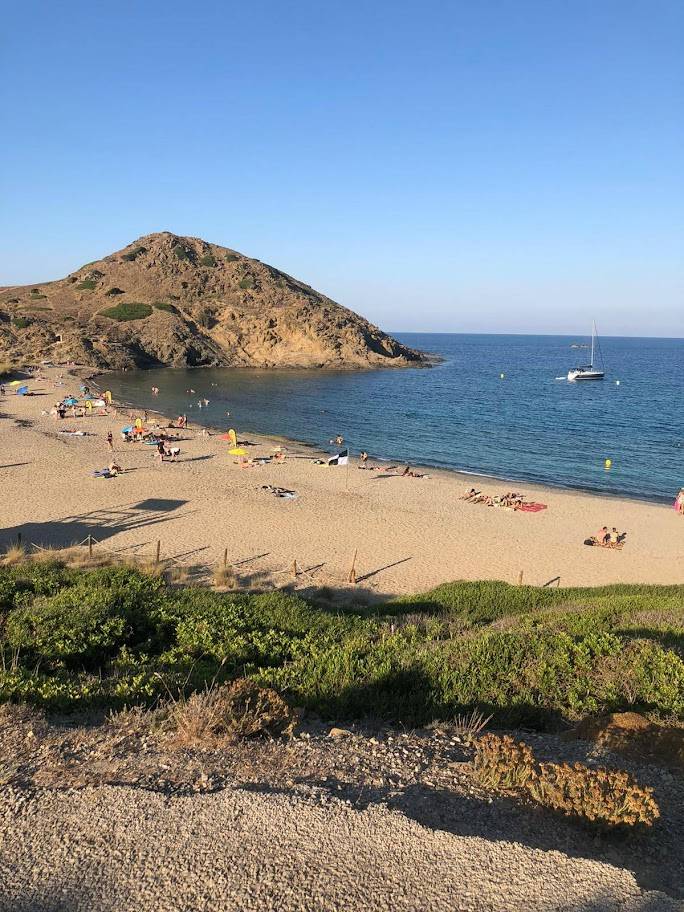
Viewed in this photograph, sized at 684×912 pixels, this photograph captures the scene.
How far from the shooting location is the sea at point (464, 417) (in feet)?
115

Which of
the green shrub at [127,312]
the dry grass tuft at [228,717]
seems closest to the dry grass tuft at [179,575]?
the dry grass tuft at [228,717]

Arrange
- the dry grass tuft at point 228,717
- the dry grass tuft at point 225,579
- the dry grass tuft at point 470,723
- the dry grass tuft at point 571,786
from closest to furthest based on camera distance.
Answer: the dry grass tuft at point 571,786 < the dry grass tuft at point 228,717 < the dry grass tuft at point 470,723 < the dry grass tuft at point 225,579

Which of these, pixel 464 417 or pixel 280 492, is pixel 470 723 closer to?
pixel 280 492

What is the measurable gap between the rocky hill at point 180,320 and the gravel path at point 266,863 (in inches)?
3012

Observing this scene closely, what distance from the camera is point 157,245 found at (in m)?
105

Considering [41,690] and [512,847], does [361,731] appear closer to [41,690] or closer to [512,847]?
[512,847]

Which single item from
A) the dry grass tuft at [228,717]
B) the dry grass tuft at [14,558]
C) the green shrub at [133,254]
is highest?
the green shrub at [133,254]

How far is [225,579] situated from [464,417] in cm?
3876

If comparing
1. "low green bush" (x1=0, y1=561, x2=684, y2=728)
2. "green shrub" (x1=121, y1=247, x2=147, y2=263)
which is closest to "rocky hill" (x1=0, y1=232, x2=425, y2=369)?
"green shrub" (x1=121, y1=247, x2=147, y2=263)

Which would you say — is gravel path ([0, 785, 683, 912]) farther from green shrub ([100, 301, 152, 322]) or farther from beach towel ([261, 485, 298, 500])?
green shrub ([100, 301, 152, 322])

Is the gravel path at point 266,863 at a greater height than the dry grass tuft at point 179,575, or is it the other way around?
the gravel path at point 266,863

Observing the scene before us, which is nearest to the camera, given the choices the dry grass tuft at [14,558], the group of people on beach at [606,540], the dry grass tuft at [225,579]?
the dry grass tuft at [14,558]

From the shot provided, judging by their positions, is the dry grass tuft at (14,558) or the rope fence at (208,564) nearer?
the dry grass tuft at (14,558)

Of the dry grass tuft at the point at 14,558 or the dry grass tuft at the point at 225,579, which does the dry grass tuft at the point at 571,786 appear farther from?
the dry grass tuft at the point at 14,558
